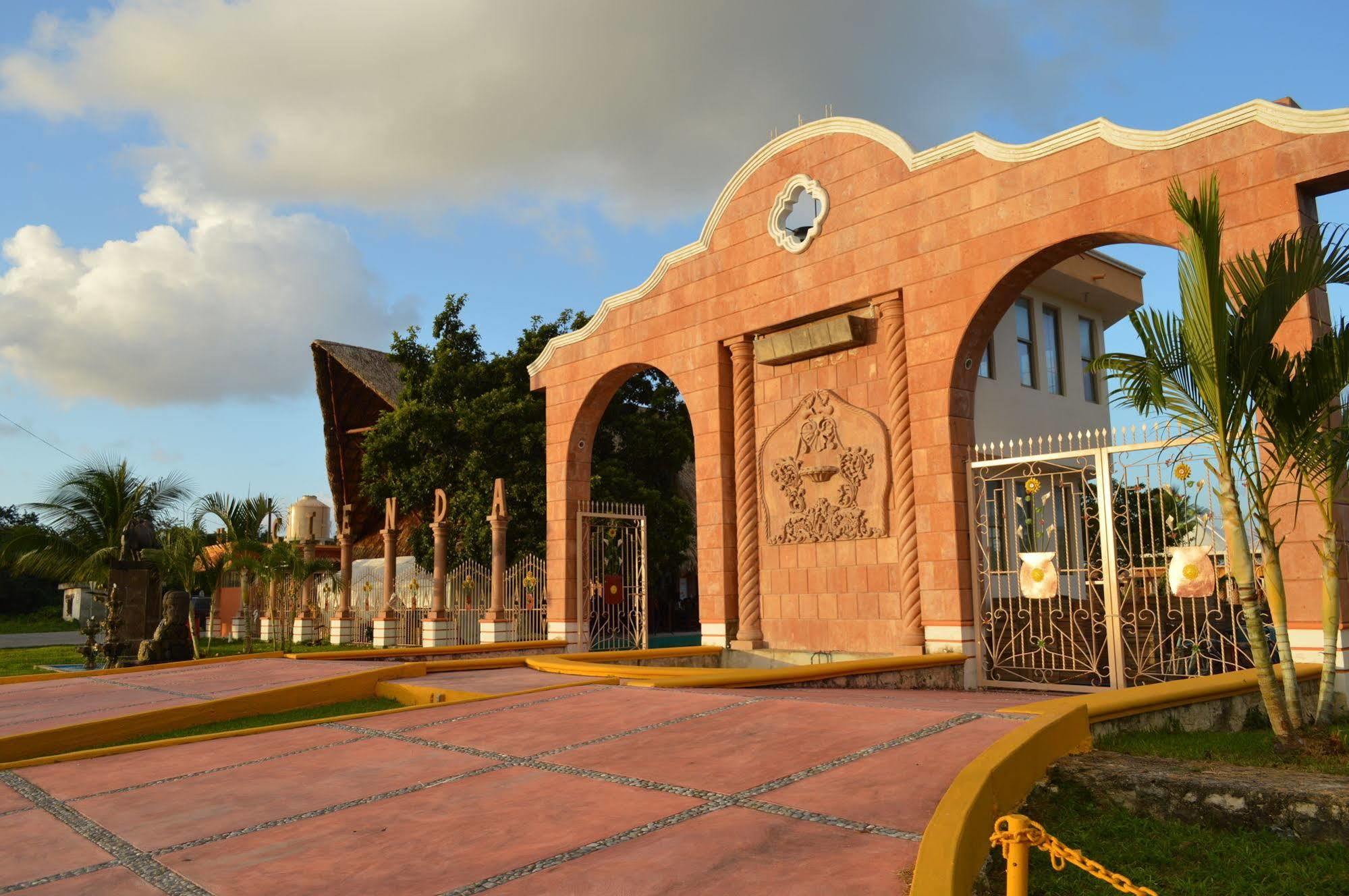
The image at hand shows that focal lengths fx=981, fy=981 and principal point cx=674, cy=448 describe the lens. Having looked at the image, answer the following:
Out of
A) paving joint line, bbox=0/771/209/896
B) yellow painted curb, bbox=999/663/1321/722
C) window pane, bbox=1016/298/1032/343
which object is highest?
window pane, bbox=1016/298/1032/343

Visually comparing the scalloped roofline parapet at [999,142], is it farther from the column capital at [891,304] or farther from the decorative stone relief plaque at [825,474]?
the decorative stone relief plaque at [825,474]

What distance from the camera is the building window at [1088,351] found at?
18453mm

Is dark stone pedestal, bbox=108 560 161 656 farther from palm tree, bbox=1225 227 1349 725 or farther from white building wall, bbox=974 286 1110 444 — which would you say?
palm tree, bbox=1225 227 1349 725

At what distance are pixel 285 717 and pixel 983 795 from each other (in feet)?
17.7

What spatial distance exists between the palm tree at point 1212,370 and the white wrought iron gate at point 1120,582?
2.24 metres

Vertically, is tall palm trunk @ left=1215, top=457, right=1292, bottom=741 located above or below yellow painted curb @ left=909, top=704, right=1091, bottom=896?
above

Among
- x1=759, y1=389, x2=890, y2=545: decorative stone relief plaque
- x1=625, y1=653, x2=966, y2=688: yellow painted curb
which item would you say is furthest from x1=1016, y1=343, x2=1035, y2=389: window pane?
x1=625, y1=653, x2=966, y2=688: yellow painted curb

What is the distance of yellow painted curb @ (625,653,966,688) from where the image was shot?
7039 mm

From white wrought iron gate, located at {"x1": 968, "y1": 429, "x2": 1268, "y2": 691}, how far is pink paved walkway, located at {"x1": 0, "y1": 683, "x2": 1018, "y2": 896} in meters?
3.76

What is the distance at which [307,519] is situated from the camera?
33.2 m

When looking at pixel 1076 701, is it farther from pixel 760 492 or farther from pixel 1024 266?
pixel 760 492

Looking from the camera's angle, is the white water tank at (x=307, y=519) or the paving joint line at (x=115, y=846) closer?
the paving joint line at (x=115, y=846)

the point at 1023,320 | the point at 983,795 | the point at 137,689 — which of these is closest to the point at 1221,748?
the point at 983,795

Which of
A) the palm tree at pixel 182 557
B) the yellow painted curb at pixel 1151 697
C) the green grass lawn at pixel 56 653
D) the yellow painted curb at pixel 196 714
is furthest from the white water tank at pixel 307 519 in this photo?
the yellow painted curb at pixel 1151 697
